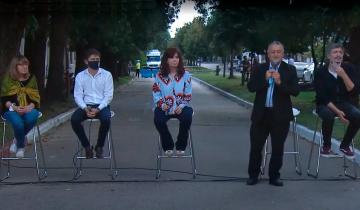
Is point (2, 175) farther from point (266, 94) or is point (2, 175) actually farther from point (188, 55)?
point (188, 55)

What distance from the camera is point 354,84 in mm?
8656

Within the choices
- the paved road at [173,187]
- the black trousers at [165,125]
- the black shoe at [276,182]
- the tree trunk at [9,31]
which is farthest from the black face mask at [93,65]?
the tree trunk at [9,31]

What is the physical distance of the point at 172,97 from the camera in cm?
882

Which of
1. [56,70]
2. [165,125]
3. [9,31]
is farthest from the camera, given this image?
[56,70]

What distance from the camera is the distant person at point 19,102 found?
348 inches

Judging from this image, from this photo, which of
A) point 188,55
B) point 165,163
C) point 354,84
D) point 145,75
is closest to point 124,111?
point 165,163

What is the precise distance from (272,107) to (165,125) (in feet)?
5.18

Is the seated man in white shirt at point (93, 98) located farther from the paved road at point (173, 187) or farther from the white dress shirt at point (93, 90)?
the paved road at point (173, 187)

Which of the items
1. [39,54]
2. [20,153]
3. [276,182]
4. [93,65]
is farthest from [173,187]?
[39,54]

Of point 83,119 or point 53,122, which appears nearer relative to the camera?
point 83,119

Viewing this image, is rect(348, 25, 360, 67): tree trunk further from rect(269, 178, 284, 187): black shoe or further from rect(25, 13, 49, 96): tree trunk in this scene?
rect(269, 178, 284, 187): black shoe

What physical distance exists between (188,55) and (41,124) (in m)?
80.2

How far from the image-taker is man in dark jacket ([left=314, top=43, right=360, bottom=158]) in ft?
28.3

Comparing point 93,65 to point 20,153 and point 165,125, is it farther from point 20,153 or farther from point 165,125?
point 20,153
